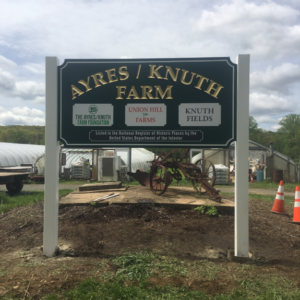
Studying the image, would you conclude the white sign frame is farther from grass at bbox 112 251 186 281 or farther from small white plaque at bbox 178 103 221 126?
grass at bbox 112 251 186 281

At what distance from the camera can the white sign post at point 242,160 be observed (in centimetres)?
417

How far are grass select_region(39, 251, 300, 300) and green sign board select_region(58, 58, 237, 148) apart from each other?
1.83 meters

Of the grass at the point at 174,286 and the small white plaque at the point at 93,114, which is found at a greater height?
the small white plaque at the point at 93,114

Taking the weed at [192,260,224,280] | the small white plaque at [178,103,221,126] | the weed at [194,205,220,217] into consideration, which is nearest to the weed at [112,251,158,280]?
the weed at [192,260,224,280]

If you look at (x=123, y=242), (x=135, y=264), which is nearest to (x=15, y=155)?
(x=123, y=242)

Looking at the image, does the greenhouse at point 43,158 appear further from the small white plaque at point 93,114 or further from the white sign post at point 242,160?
the white sign post at point 242,160

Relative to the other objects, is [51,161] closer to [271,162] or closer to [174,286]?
[174,286]

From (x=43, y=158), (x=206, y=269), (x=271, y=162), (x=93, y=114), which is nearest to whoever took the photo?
(x=206, y=269)

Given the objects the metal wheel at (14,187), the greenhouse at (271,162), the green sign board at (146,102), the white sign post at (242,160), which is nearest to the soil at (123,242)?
the white sign post at (242,160)

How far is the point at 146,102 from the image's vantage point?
14.6ft

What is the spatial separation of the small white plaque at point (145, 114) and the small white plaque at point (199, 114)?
30 centimetres

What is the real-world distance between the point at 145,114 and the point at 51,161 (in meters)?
1.74

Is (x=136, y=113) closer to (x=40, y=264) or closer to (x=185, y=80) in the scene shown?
(x=185, y=80)

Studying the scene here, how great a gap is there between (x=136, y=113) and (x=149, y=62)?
0.89 meters
